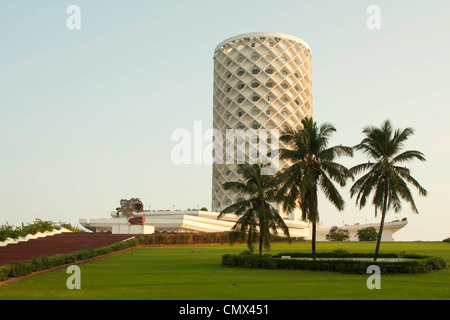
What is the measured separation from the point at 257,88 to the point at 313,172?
208ft

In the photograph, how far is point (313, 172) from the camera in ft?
71.2

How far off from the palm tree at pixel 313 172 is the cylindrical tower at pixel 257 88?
196 ft

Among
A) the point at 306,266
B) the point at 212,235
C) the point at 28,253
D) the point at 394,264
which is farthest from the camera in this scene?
the point at 212,235

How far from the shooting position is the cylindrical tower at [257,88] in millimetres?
83500

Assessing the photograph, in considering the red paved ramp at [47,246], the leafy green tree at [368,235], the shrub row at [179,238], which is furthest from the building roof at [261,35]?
the red paved ramp at [47,246]

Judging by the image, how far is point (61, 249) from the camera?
27047mm

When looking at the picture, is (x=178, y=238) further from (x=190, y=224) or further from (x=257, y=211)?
(x=257, y=211)

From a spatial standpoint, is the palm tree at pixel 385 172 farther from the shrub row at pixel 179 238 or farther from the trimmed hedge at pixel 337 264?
the shrub row at pixel 179 238

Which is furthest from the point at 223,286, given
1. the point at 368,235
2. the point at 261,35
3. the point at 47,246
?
the point at 261,35

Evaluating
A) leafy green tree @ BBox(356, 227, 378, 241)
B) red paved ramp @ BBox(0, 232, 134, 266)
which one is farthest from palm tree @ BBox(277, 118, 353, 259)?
leafy green tree @ BBox(356, 227, 378, 241)

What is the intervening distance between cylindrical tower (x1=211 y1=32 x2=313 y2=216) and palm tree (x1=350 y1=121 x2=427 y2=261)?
60.0 m
